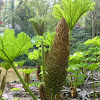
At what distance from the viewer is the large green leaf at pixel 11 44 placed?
1.03 meters

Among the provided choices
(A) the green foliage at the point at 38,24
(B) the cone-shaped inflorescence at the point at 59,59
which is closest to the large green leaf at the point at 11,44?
(B) the cone-shaped inflorescence at the point at 59,59

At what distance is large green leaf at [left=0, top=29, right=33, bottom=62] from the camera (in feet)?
3.38

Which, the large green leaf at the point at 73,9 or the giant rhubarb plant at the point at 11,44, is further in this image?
the large green leaf at the point at 73,9

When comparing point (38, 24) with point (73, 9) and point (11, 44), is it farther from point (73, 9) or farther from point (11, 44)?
point (11, 44)

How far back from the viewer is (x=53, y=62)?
701 millimetres

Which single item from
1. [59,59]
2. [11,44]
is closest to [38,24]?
[11,44]

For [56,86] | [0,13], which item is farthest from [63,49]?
[0,13]

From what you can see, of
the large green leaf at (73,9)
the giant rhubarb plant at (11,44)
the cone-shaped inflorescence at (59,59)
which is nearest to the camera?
the cone-shaped inflorescence at (59,59)

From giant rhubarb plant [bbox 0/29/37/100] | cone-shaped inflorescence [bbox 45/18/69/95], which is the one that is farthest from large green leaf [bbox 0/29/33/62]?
cone-shaped inflorescence [bbox 45/18/69/95]

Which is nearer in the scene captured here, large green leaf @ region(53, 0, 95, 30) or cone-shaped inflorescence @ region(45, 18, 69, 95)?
cone-shaped inflorescence @ region(45, 18, 69, 95)

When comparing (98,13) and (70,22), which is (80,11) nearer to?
(70,22)

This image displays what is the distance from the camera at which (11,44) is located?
1.09 m

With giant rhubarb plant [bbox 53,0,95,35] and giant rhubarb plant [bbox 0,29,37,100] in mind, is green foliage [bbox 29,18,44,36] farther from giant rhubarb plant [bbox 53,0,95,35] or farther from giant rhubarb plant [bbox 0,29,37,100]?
giant rhubarb plant [bbox 0,29,37,100]

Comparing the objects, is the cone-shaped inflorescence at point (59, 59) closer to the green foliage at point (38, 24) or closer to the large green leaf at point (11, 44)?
the large green leaf at point (11, 44)
